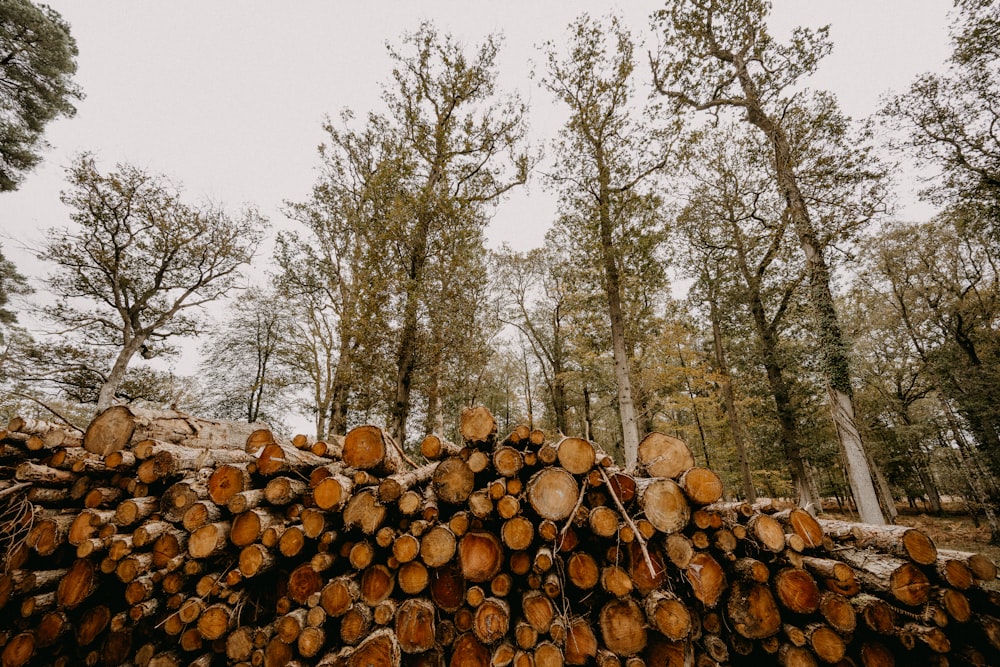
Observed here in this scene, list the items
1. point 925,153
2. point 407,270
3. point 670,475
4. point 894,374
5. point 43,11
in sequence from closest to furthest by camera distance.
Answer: point 670,475
point 407,270
point 925,153
point 43,11
point 894,374

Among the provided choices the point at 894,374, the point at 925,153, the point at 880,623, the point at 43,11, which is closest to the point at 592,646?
the point at 880,623

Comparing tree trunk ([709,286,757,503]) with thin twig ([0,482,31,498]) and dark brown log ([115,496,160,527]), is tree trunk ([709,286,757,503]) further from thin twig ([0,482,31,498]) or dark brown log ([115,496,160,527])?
thin twig ([0,482,31,498])

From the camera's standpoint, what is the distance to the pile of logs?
1.93m

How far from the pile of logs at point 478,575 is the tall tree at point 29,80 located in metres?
19.0

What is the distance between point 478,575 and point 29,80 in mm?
22212

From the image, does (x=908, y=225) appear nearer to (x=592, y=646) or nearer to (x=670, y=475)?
(x=670, y=475)

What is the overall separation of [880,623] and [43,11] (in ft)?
79.8

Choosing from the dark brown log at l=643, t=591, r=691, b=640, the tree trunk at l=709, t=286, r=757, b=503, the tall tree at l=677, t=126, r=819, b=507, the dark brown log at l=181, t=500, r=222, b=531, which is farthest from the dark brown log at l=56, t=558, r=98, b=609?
the tall tree at l=677, t=126, r=819, b=507

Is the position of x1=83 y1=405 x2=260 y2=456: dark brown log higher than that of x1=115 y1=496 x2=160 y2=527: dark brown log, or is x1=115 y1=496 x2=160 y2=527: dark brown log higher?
x1=83 y1=405 x2=260 y2=456: dark brown log

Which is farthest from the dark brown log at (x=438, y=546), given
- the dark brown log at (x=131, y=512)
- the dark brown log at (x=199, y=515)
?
the dark brown log at (x=131, y=512)

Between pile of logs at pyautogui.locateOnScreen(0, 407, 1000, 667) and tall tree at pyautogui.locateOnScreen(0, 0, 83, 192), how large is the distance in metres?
19.0

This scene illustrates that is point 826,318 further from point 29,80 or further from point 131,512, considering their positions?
point 29,80

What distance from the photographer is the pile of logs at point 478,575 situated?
1.93 m

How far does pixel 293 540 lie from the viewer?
2227 mm
